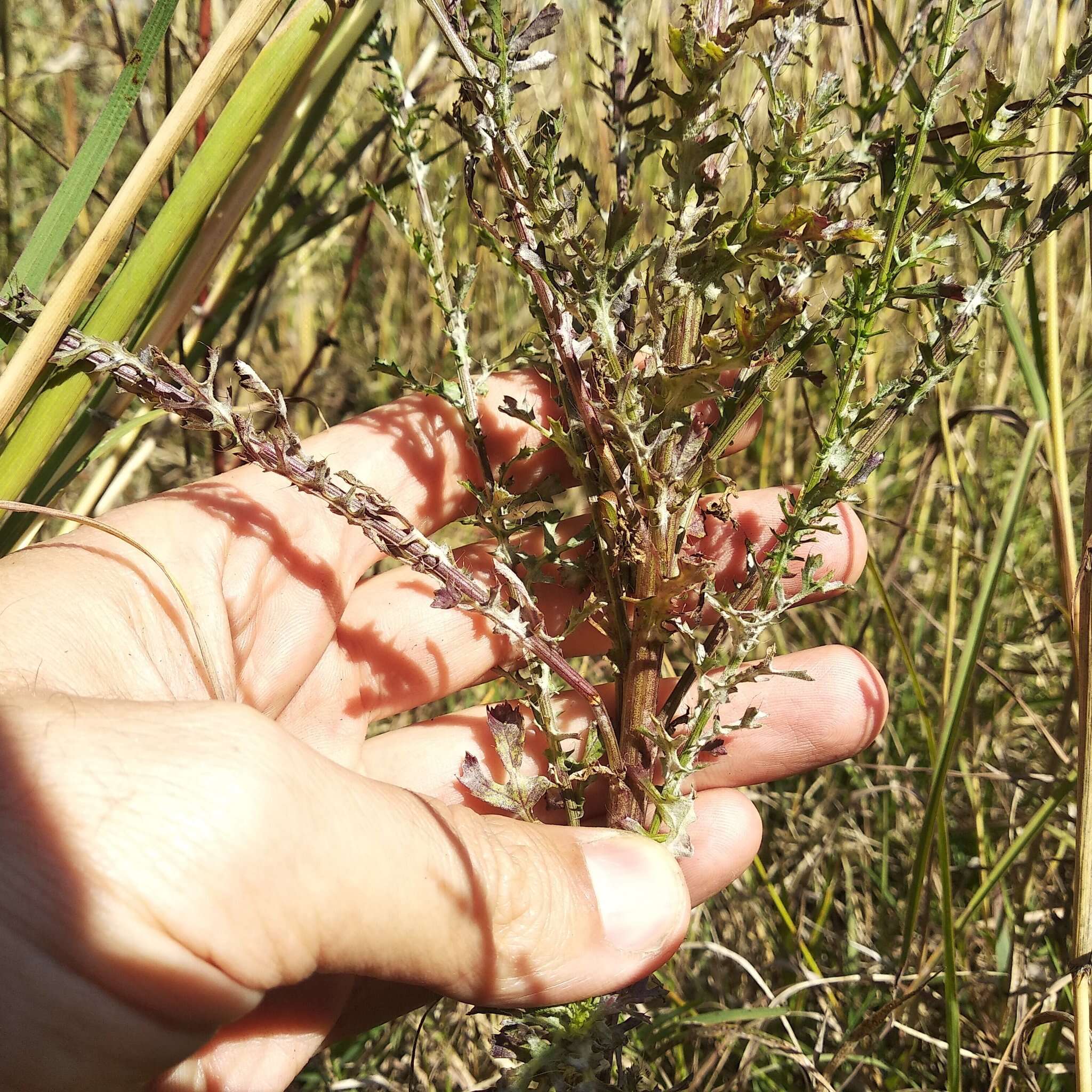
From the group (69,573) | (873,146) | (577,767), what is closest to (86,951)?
(69,573)

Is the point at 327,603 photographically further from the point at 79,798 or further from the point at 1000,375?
the point at 1000,375

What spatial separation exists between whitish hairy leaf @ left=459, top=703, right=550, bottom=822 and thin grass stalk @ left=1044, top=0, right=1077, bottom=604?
775mm

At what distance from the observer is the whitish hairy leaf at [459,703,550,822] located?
1.29 metres

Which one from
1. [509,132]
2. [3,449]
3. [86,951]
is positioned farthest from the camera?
[3,449]

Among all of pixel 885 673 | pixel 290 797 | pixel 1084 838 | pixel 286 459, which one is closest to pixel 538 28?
pixel 286 459

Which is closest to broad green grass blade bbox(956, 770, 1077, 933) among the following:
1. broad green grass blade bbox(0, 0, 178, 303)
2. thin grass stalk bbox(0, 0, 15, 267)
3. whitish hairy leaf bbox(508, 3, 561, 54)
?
whitish hairy leaf bbox(508, 3, 561, 54)

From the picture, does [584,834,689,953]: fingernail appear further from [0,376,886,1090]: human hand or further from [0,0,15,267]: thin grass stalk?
[0,0,15,267]: thin grass stalk

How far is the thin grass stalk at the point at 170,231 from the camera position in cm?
99

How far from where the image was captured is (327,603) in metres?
1.56

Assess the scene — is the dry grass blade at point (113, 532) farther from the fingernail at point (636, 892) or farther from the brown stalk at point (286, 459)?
the fingernail at point (636, 892)

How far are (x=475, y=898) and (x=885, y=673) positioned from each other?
4.68 feet

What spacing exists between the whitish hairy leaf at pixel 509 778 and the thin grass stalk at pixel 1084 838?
0.70 metres

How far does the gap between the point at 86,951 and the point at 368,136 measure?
4.31ft

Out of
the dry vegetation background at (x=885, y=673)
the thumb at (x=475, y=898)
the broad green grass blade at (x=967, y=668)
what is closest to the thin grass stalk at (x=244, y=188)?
the dry vegetation background at (x=885, y=673)
